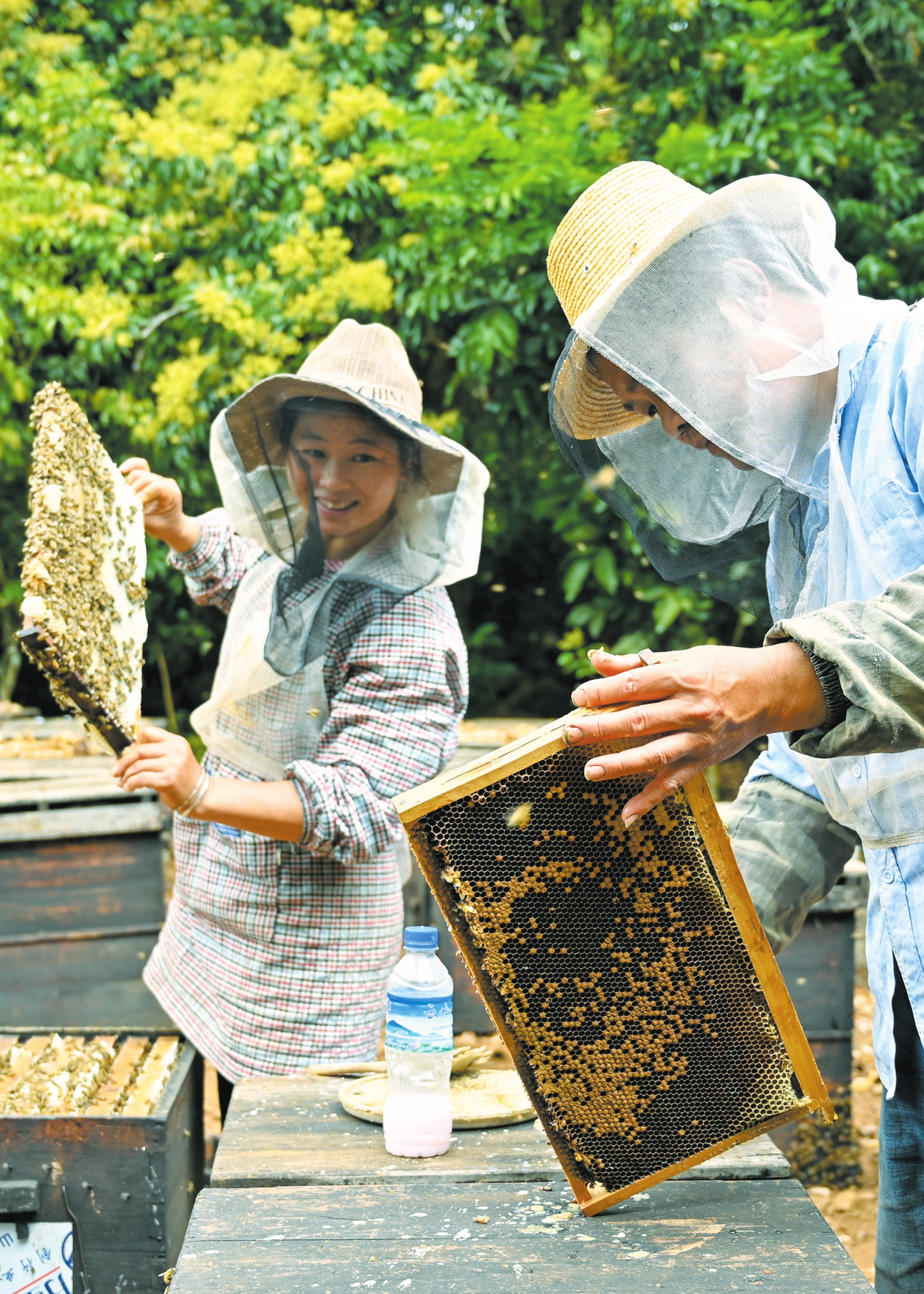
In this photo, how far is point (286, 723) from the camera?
237cm

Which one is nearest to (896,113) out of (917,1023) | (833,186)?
(833,186)

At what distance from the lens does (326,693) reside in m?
2.36

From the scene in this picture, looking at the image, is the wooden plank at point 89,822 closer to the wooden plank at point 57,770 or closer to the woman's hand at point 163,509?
the wooden plank at point 57,770

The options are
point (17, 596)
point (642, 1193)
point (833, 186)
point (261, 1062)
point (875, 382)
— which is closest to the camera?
point (875, 382)

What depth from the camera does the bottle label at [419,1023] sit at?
1.68 metres

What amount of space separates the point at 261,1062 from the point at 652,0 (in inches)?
200

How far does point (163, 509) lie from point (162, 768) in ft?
2.48

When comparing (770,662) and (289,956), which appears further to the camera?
(289,956)

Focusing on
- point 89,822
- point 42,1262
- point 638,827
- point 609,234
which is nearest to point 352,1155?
point 638,827

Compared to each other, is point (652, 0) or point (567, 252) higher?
point (652, 0)

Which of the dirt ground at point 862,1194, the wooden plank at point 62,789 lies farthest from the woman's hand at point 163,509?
the dirt ground at point 862,1194

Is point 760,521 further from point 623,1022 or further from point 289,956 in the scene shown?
point 289,956

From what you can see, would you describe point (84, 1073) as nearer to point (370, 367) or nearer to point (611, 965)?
point (611, 965)

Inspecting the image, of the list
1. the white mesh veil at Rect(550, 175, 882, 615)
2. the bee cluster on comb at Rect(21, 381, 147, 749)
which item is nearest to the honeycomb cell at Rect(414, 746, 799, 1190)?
the white mesh veil at Rect(550, 175, 882, 615)
